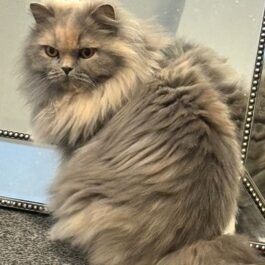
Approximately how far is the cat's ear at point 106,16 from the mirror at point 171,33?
295mm

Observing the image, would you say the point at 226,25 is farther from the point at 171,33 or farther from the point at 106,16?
the point at 106,16

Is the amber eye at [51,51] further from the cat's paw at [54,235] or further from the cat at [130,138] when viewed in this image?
the cat's paw at [54,235]

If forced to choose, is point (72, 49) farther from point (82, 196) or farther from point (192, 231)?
point (192, 231)

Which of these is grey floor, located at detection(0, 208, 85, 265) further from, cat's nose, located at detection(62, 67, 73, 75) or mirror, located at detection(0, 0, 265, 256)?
cat's nose, located at detection(62, 67, 73, 75)

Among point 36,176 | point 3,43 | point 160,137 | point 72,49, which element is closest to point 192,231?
point 160,137

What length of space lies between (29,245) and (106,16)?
20.3 inches

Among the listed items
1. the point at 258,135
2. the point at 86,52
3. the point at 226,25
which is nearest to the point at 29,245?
the point at 86,52

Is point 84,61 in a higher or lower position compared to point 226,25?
lower

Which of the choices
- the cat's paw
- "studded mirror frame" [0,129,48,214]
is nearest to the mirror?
"studded mirror frame" [0,129,48,214]

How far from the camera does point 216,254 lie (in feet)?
3.29

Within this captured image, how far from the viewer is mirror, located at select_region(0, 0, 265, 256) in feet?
4.52

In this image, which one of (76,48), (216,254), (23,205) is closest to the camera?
(216,254)

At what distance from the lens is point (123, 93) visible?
114 cm

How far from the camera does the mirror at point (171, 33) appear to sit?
1379mm
